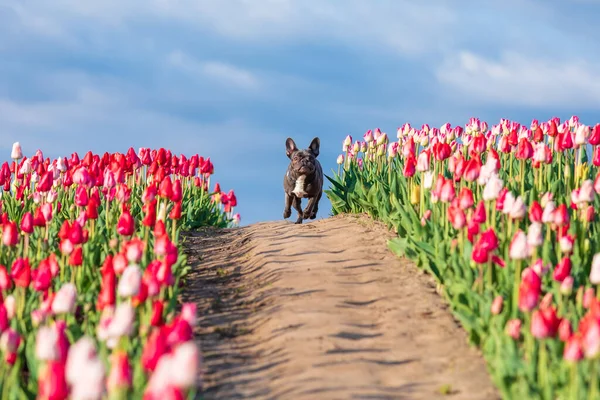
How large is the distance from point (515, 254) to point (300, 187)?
852 cm

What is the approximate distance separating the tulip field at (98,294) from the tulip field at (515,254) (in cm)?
262

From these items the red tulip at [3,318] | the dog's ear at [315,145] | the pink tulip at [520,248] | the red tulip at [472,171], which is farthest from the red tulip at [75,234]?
the dog's ear at [315,145]

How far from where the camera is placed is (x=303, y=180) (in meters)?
15.5

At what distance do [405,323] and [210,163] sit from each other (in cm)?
840

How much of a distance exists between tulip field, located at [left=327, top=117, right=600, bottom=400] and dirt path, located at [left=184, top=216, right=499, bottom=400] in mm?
328

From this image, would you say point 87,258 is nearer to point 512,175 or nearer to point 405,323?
point 405,323

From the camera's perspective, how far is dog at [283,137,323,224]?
604 inches

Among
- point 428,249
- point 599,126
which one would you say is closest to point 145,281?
point 428,249

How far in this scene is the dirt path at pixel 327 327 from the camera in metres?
7.09

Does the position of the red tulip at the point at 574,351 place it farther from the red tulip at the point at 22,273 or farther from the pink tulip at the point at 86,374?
the red tulip at the point at 22,273

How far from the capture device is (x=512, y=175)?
13859mm

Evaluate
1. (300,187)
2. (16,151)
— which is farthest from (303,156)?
(16,151)

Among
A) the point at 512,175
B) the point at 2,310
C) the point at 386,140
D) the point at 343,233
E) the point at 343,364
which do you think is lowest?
the point at 343,364

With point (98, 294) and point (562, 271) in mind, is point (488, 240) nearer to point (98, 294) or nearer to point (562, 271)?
point (562, 271)
